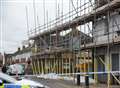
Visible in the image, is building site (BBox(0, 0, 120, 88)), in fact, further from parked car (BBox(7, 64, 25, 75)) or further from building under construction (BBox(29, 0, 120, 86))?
parked car (BBox(7, 64, 25, 75))

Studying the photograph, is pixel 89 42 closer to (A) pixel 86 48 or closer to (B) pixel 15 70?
(A) pixel 86 48

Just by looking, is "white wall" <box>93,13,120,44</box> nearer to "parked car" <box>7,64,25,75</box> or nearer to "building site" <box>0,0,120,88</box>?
"building site" <box>0,0,120,88</box>

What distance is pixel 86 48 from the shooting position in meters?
21.9

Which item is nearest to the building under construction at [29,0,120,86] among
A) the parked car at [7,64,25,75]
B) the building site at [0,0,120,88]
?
the building site at [0,0,120,88]

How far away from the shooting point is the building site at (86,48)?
1950cm

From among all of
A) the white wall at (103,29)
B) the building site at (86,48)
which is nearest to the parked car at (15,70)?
the building site at (86,48)

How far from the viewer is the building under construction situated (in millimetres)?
19645

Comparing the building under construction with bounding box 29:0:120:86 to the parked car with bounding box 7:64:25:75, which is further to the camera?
the parked car with bounding box 7:64:25:75

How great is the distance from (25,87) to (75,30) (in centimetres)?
1535

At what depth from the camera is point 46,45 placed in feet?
105

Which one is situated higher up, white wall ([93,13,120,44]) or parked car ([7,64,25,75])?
white wall ([93,13,120,44])

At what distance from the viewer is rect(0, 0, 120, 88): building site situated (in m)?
19.5

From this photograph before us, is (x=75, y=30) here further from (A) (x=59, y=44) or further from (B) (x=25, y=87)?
(B) (x=25, y=87)

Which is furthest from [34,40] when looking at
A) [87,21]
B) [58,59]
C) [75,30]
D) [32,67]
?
[87,21]
